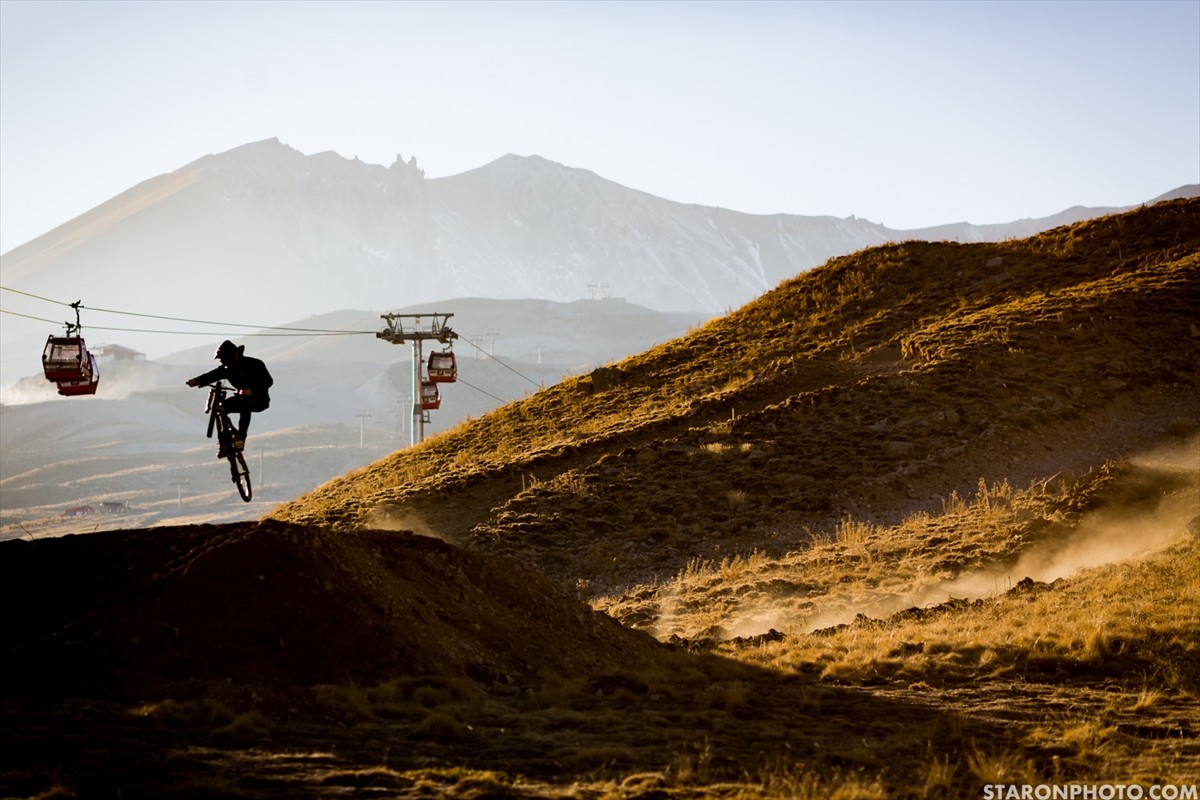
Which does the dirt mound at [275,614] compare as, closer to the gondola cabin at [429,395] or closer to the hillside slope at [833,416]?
the hillside slope at [833,416]

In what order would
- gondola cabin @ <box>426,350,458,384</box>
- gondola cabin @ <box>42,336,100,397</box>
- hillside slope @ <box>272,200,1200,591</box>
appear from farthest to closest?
gondola cabin @ <box>426,350,458,384</box> → gondola cabin @ <box>42,336,100,397</box> → hillside slope @ <box>272,200,1200,591</box>

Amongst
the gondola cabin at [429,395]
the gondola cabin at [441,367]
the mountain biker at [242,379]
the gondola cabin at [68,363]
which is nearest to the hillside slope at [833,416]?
the gondola cabin at [68,363]

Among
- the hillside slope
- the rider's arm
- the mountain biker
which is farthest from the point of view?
the hillside slope

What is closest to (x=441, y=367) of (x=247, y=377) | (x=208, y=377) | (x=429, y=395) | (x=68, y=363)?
(x=429, y=395)

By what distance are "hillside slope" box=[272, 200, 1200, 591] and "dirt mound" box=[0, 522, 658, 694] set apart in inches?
405

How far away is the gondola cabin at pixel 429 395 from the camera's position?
5059 cm

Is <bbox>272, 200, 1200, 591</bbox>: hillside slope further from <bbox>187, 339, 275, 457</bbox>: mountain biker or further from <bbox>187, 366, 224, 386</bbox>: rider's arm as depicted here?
<bbox>187, 366, 224, 386</bbox>: rider's arm

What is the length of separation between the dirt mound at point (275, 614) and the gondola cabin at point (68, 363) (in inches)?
666

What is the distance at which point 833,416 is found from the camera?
33969 mm

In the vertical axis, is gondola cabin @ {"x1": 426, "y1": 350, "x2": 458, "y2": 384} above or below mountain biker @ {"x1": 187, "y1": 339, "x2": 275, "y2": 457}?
above

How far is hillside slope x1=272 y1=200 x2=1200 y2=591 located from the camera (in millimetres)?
29703

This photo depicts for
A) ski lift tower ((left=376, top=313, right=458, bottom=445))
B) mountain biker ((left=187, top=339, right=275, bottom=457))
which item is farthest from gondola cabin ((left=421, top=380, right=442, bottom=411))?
mountain biker ((left=187, top=339, right=275, bottom=457))

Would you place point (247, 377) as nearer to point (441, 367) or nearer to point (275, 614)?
point (275, 614)

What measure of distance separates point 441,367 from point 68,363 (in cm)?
1931
